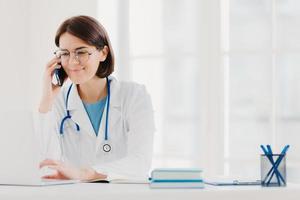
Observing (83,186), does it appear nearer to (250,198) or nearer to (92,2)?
(250,198)

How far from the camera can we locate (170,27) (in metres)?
3.94

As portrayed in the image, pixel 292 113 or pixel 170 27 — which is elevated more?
pixel 170 27

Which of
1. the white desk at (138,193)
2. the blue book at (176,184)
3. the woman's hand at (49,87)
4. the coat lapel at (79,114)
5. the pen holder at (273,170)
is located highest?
the woman's hand at (49,87)

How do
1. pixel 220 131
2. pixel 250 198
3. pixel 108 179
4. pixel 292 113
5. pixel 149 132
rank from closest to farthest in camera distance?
1. pixel 250 198
2. pixel 108 179
3. pixel 149 132
4. pixel 292 113
5. pixel 220 131

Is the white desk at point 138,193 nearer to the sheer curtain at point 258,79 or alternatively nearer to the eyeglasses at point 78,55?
the eyeglasses at point 78,55

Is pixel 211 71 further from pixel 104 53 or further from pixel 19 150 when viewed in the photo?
pixel 19 150

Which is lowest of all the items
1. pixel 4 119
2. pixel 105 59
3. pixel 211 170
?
pixel 211 170

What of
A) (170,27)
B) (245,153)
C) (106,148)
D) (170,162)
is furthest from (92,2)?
(106,148)

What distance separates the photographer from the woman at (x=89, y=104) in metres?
2.57

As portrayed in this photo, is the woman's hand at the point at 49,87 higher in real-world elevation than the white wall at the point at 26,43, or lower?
lower

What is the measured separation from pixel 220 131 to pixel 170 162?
424 millimetres

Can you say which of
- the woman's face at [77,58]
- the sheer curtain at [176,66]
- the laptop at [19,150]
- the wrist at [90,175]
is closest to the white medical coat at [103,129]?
the woman's face at [77,58]

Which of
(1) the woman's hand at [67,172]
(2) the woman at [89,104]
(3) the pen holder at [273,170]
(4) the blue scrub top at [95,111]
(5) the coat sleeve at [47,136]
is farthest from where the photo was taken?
(4) the blue scrub top at [95,111]

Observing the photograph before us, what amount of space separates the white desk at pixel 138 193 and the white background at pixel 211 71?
1.77 meters
